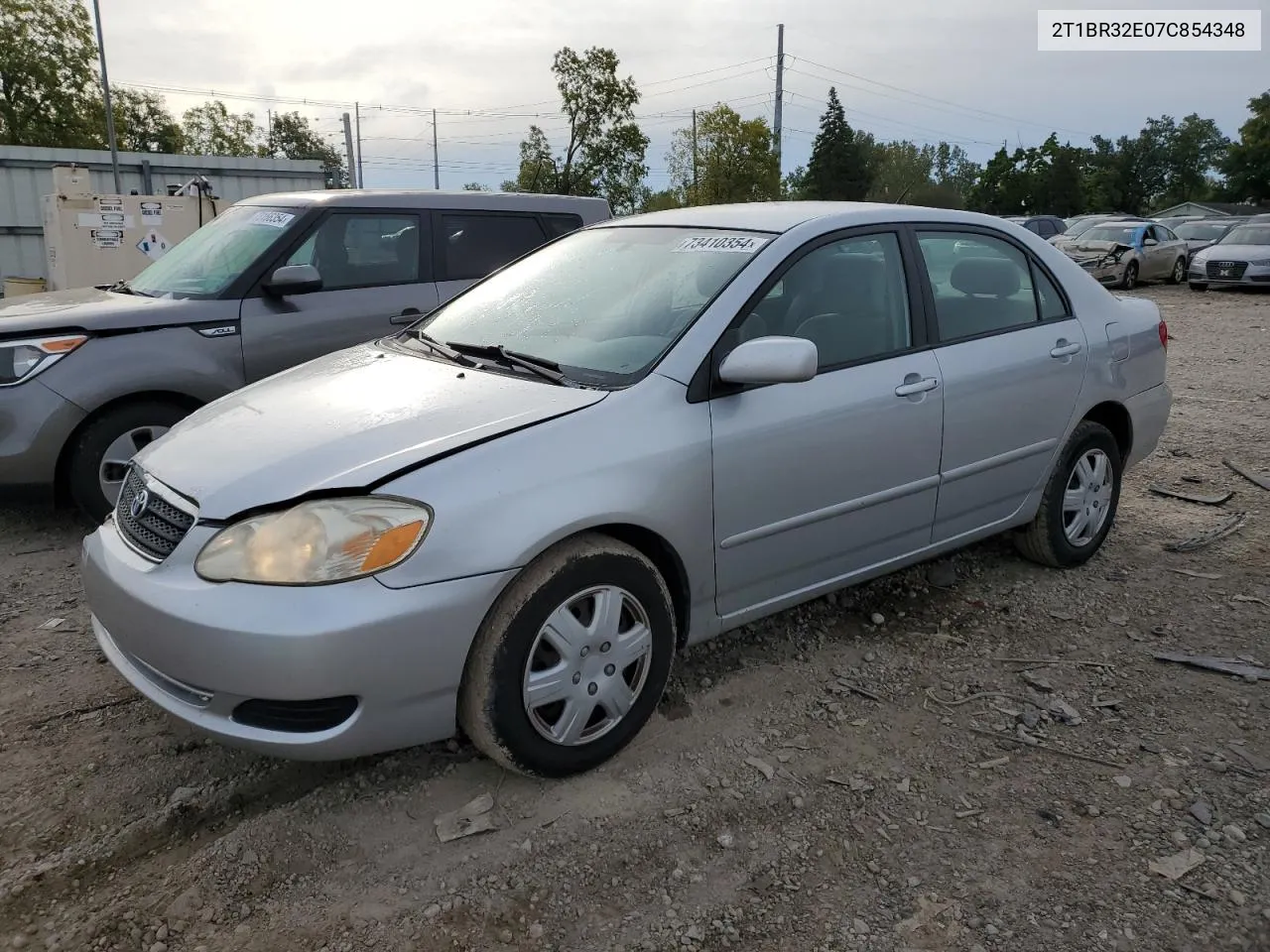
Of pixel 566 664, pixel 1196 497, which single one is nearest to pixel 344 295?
pixel 566 664

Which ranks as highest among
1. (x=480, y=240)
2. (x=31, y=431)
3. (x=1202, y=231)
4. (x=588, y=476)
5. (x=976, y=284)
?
(x=1202, y=231)

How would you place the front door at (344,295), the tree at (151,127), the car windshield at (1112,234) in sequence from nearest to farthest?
the front door at (344,295), the car windshield at (1112,234), the tree at (151,127)

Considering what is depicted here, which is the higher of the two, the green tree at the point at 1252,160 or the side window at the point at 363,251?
the green tree at the point at 1252,160

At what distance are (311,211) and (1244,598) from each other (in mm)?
5197

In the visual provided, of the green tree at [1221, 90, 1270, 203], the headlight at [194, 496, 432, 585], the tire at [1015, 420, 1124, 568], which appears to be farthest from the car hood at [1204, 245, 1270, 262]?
the green tree at [1221, 90, 1270, 203]

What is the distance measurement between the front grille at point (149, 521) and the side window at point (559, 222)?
13.0 ft

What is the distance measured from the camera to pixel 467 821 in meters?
2.60

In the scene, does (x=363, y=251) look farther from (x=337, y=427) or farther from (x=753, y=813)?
(x=753, y=813)

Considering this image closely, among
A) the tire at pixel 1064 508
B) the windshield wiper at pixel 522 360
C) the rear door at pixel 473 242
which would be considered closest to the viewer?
the windshield wiper at pixel 522 360

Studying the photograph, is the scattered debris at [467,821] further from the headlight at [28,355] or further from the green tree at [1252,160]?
the green tree at [1252,160]

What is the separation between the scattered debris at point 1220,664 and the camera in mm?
3473

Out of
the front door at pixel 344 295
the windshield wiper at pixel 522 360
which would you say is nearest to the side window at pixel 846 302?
the windshield wiper at pixel 522 360

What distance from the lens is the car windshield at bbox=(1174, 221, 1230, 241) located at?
23031 millimetres

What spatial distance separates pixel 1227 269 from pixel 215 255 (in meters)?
19.7
